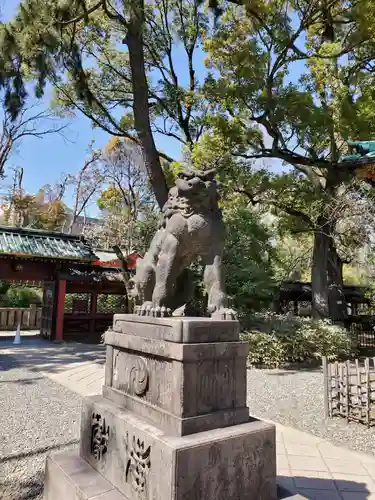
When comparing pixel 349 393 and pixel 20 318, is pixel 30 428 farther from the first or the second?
pixel 20 318

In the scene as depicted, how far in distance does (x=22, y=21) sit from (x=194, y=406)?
10193 millimetres

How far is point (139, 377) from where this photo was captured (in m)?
2.73

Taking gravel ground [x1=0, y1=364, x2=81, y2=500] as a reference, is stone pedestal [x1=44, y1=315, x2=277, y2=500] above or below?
above

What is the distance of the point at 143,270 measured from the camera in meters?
3.35

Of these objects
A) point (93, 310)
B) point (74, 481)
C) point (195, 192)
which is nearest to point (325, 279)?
point (93, 310)

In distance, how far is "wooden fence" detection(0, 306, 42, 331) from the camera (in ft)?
51.1

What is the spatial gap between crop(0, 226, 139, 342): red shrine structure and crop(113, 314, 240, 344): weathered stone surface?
32.9ft

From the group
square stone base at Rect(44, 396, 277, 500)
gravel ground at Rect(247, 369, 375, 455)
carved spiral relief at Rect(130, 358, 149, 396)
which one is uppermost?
carved spiral relief at Rect(130, 358, 149, 396)

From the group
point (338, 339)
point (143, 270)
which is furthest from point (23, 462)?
point (338, 339)

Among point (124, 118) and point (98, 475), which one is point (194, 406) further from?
point (124, 118)

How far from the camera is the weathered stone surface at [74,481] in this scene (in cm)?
246

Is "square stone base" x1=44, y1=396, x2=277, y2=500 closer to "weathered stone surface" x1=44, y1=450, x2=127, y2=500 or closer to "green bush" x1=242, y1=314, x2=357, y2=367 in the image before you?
"weathered stone surface" x1=44, y1=450, x2=127, y2=500

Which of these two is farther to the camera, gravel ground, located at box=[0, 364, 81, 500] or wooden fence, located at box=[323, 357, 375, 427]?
wooden fence, located at box=[323, 357, 375, 427]

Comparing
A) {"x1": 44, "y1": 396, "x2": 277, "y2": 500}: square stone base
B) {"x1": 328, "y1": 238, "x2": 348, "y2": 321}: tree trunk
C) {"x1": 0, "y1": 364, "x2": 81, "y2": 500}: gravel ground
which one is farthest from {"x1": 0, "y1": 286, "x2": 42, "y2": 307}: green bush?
{"x1": 44, "y1": 396, "x2": 277, "y2": 500}: square stone base
